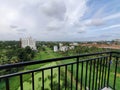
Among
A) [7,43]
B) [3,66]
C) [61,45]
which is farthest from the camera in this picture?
[61,45]

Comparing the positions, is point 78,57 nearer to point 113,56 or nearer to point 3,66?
point 3,66

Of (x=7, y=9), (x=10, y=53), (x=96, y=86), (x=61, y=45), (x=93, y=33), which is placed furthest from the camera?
(x=61, y=45)

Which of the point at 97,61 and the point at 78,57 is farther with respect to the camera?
the point at 97,61

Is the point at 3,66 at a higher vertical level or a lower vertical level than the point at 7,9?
lower

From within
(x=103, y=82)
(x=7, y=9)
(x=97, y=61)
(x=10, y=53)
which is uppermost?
(x=7, y=9)

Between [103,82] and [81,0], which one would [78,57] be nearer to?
[103,82]

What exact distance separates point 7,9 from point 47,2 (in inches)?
72.1

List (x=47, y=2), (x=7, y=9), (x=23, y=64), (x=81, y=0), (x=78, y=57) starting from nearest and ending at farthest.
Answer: (x=23, y=64) → (x=78, y=57) → (x=81, y=0) → (x=7, y=9) → (x=47, y=2)

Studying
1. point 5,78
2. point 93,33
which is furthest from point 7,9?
point 93,33

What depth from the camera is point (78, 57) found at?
1769mm

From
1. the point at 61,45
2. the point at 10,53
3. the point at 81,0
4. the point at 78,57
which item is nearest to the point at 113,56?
the point at 78,57

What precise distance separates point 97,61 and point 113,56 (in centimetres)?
51

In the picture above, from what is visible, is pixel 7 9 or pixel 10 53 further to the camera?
pixel 10 53

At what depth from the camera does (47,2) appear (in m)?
5.87
